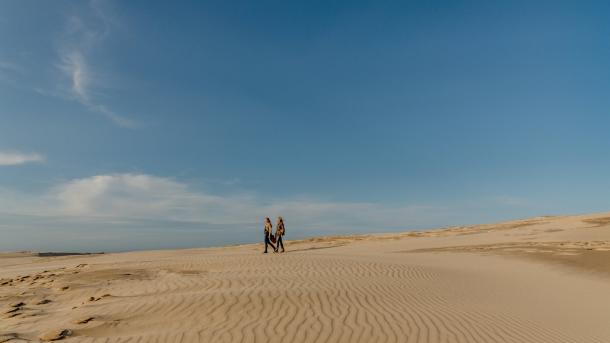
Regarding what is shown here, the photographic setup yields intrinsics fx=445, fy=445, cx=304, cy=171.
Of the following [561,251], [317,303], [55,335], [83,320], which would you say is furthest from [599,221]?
[55,335]

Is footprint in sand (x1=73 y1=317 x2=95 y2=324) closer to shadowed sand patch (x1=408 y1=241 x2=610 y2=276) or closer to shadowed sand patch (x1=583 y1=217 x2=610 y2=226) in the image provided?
shadowed sand patch (x1=408 y1=241 x2=610 y2=276)

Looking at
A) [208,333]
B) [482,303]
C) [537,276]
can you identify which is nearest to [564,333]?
[482,303]

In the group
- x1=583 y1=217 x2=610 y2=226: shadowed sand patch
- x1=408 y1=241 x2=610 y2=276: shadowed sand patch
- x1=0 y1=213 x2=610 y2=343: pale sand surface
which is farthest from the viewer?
x1=583 y1=217 x2=610 y2=226: shadowed sand patch

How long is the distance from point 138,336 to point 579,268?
57.7ft

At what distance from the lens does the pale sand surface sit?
8156 millimetres

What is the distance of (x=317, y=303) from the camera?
33.8 feet

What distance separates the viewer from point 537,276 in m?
16.6

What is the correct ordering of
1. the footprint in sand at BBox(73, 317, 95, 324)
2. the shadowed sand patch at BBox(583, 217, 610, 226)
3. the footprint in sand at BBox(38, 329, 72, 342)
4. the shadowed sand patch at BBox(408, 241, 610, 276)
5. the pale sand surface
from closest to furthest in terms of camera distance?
the footprint in sand at BBox(38, 329, 72, 342) → the pale sand surface → the footprint in sand at BBox(73, 317, 95, 324) → the shadowed sand patch at BBox(408, 241, 610, 276) → the shadowed sand patch at BBox(583, 217, 610, 226)

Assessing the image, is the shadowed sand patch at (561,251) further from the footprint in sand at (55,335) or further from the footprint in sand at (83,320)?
the footprint in sand at (55,335)

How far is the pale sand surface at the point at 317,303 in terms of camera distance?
816 centimetres

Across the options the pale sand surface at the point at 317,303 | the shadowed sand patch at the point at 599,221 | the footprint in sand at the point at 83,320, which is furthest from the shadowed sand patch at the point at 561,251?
the footprint in sand at the point at 83,320

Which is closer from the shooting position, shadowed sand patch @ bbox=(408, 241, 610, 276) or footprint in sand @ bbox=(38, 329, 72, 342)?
footprint in sand @ bbox=(38, 329, 72, 342)

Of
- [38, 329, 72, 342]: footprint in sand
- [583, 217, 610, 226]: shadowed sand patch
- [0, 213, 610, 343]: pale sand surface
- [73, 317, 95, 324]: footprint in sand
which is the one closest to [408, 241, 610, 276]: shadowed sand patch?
[0, 213, 610, 343]: pale sand surface

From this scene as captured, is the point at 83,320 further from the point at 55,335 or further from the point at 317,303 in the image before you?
the point at 317,303
